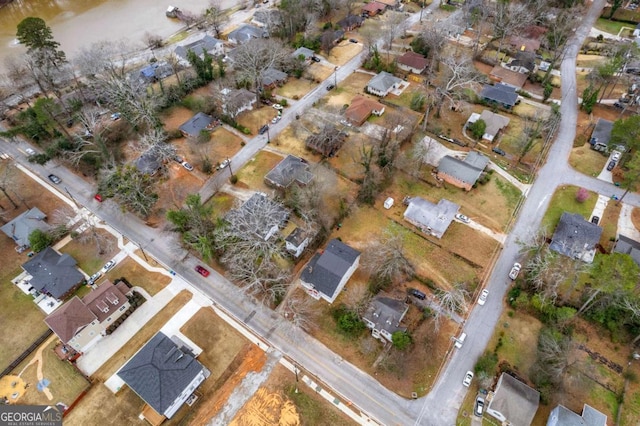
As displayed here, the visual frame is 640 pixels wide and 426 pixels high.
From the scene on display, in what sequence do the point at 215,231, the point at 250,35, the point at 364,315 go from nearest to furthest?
the point at 364,315
the point at 215,231
the point at 250,35

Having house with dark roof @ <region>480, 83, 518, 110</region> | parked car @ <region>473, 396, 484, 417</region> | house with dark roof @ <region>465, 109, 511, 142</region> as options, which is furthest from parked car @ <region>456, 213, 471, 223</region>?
house with dark roof @ <region>480, 83, 518, 110</region>

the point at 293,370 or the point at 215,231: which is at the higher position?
the point at 215,231

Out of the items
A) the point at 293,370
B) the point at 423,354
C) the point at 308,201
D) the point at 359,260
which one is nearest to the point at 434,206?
the point at 359,260

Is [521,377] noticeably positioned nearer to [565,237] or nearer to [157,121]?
[565,237]

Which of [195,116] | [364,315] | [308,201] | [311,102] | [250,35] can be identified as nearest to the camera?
[364,315]

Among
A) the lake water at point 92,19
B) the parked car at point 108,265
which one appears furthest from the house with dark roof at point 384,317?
the lake water at point 92,19

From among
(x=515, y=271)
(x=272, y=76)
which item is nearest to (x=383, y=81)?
(x=272, y=76)
